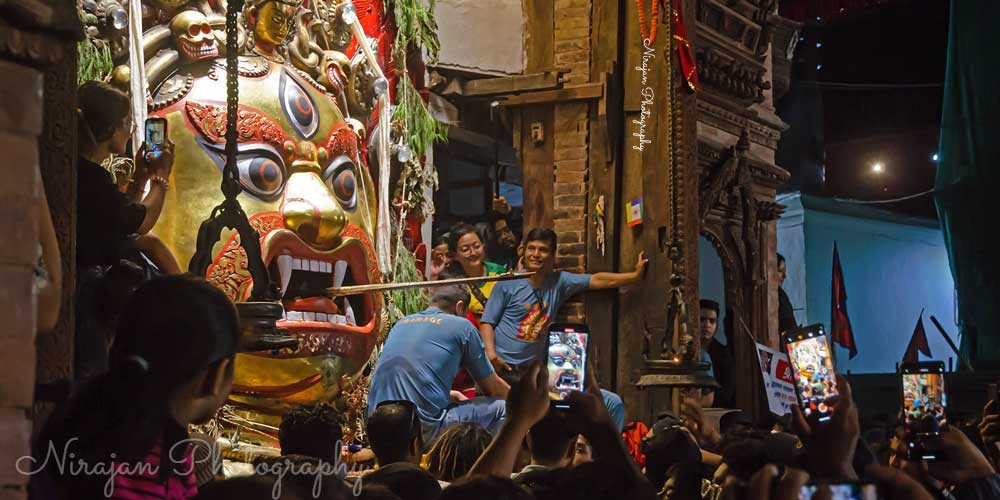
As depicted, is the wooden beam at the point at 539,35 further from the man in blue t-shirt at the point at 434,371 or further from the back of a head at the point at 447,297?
the man in blue t-shirt at the point at 434,371

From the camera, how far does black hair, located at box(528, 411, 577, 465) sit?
A: 140 inches

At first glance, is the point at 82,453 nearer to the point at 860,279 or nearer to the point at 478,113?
the point at 478,113

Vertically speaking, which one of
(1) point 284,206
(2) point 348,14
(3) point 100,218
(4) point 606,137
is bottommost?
(3) point 100,218

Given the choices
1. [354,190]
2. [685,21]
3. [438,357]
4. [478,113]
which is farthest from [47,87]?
[478,113]

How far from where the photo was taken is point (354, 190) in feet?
25.3

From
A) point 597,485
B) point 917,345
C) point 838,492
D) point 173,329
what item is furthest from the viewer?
point 917,345

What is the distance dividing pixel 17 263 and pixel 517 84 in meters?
7.60

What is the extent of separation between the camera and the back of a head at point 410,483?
9.39 feet

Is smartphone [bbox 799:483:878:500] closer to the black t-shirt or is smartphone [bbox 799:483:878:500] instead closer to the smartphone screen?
the black t-shirt

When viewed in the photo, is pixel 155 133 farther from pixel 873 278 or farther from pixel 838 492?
pixel 873 278

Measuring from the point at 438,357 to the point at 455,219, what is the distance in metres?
6.60

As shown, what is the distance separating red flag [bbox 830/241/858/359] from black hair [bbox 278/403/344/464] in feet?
48.4

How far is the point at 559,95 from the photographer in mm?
8938

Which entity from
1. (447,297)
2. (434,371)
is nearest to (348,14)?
(447,297)
